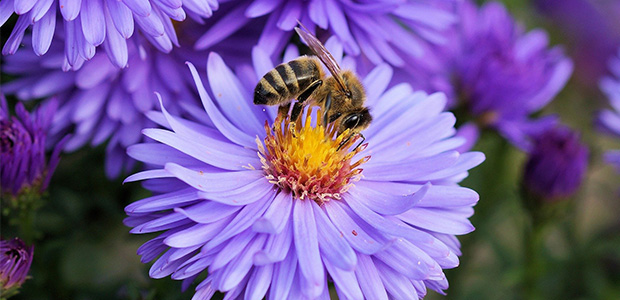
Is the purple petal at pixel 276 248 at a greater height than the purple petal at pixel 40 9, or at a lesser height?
lesser

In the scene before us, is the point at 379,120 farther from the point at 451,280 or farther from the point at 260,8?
the point at 451,280

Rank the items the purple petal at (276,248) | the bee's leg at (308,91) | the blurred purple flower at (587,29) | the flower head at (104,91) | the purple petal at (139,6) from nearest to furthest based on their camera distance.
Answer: the purple petal at (276,248) < the purple petal at (139,6) < the bee's leg at (308,91) < the flower head at (104,91) < the blurred purple flower at (587,29)

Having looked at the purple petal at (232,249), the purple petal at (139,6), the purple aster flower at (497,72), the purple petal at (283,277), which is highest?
the purple petal at (139,6)

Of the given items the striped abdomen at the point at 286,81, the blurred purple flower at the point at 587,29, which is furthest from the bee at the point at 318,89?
the blurred purple flower at the point at 587,29

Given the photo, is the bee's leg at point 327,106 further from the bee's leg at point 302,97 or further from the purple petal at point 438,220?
the purple petal at point 438,220

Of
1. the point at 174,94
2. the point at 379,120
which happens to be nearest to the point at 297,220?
the point at 379,120

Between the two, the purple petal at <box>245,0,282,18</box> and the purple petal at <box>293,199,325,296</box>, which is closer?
the purple petal at <box>293,199,325,296</box>

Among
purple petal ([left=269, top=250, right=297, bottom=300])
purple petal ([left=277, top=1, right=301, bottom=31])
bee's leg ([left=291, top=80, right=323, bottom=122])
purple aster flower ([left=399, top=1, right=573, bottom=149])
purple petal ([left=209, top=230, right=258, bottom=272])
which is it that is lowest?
purple aster flower ([left=399, top=1, right=573, bottom=149])

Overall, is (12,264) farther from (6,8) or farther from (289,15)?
(289,15)

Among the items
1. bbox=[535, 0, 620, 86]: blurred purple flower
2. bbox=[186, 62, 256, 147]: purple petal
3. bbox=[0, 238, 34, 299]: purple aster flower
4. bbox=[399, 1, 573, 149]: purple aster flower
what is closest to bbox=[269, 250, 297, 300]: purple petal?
bbox=[186, 62, 256, 147]: purple petal

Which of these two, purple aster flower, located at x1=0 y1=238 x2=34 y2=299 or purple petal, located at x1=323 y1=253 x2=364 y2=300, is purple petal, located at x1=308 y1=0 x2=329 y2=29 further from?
purple aster flower, located at x1=0 y1=238 x2=34 y2=299
